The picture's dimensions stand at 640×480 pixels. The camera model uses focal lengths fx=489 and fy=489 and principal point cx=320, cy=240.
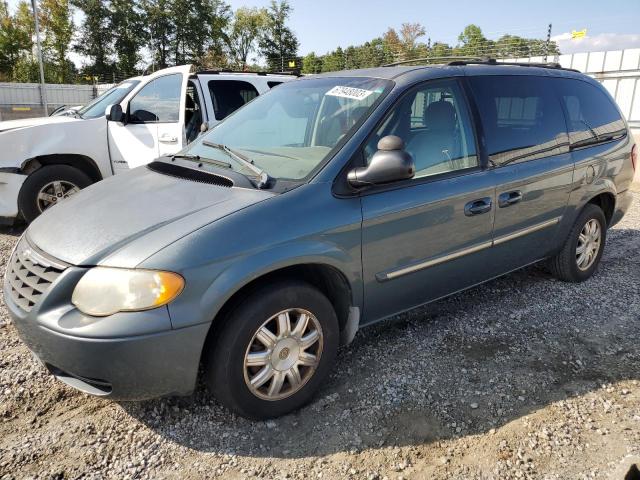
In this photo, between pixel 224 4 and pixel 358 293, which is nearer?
pixel 358 293

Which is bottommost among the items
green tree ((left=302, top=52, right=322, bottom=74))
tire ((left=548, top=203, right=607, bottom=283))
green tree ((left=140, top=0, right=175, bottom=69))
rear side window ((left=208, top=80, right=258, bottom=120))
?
tire ((left=548, top=203, right=607, bottom=283))

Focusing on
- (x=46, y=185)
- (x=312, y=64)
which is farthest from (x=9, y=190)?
(x=312, y=64)

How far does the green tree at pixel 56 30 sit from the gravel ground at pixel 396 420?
4572cm

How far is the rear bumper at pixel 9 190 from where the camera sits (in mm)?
5531

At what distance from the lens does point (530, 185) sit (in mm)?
3564

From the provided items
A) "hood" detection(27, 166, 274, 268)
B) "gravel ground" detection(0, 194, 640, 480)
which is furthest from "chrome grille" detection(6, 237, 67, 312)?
"gravel ground" detection(0, 194, 640, 480)

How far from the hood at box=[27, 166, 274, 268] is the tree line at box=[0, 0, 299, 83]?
37.9 m

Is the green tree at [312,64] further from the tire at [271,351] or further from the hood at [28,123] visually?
the tire at [271,351]

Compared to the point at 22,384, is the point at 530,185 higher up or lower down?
higher up

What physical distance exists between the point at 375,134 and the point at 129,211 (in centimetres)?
141

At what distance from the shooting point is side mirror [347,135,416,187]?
2.54m

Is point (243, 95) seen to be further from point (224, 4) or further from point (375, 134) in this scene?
point (224, 4)

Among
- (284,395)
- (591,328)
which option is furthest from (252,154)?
(591,328)

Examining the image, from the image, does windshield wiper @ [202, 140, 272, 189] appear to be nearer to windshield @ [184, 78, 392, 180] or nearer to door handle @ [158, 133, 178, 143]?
windshield @ [184, 78, 392, 180]
